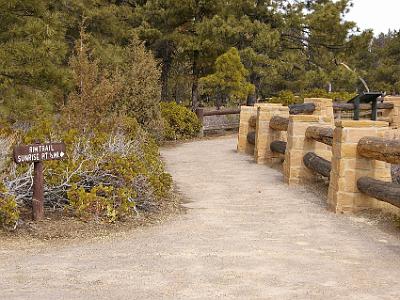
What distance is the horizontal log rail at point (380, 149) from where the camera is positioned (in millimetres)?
6207

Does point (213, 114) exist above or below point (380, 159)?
above

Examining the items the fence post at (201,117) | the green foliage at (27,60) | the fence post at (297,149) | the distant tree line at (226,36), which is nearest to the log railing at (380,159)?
the fence post at (297,149)

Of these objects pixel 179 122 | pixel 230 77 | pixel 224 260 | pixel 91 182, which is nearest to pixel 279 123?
pixel 91 182

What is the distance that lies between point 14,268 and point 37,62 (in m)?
11.2

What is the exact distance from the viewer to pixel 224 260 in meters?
4.96

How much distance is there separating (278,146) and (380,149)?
4986 millimetres

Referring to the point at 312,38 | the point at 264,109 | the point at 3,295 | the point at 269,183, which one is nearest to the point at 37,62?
the point at 264,109

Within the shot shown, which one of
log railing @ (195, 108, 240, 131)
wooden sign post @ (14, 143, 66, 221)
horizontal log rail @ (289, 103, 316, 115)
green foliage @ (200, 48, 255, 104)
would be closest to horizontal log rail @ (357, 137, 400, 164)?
wooden sign post @ (14, 143, 66, 221)

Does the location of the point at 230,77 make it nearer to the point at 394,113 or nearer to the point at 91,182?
the point at 394,113

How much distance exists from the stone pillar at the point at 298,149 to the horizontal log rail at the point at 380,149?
7.91 ft

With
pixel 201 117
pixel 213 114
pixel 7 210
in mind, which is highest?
pixel 213 114

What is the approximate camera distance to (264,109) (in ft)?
39.4

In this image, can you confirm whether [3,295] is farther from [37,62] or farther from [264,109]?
[37,62]

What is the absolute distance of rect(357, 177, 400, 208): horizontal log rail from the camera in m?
6.06
